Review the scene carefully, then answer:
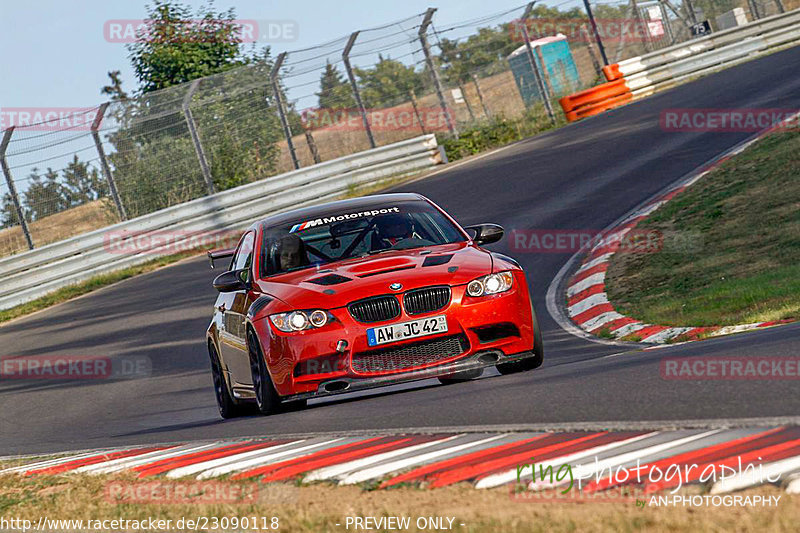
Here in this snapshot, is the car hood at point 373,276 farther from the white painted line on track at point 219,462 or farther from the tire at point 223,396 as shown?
the white painted line on track at point 219,462

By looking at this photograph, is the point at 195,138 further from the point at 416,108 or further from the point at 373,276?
the point at 373,276

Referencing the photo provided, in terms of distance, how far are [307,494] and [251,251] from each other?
491 cm

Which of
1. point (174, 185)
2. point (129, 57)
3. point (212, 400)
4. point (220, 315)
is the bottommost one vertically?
point (212, 400)

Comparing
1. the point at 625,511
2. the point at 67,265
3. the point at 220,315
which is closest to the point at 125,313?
the point at 67,265

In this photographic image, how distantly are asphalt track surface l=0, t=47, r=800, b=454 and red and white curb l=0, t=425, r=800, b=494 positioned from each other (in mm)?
441

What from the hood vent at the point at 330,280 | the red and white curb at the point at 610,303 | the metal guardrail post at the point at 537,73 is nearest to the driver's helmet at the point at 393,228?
the hood vent at the point at 330,280

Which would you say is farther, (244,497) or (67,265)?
(67,265)

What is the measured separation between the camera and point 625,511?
3799 millimetres

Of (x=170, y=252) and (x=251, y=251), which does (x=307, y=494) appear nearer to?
(x=251, y=251)

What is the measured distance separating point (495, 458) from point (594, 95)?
76.8 feet

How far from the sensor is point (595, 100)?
27.5 metres

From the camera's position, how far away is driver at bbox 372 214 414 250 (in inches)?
362

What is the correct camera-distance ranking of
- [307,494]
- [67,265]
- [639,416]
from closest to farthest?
[307,494]
[639,416]
[67,265]

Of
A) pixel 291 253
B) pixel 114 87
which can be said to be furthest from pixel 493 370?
pixel 114 87
